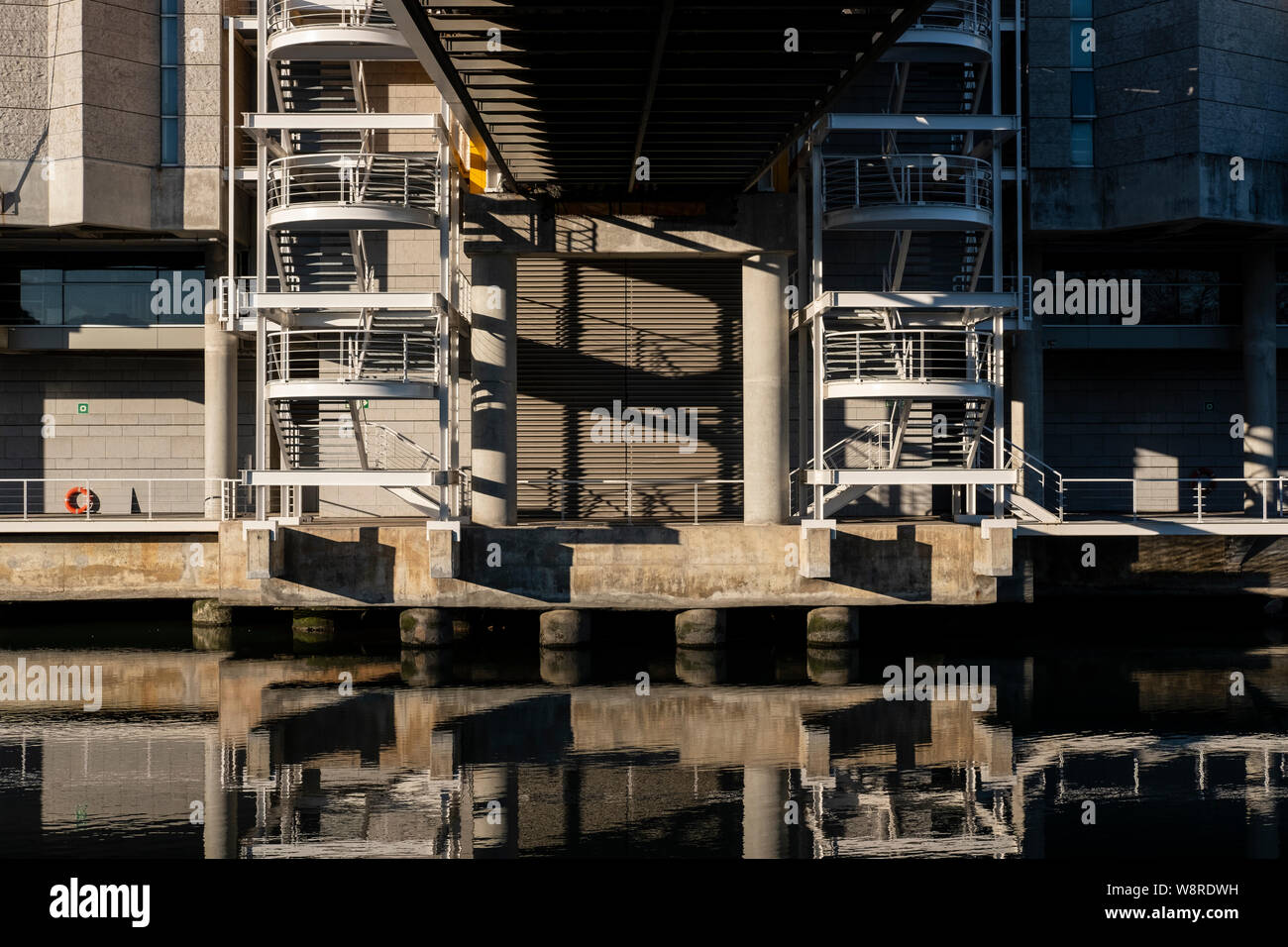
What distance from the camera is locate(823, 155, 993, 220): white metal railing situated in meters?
22.2

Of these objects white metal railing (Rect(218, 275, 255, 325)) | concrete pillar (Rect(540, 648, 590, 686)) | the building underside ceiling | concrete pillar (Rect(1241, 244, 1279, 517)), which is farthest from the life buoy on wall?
concrete pillar (Rect(1241, 244, 1279, 517))

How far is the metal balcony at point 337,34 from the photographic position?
21.7 m

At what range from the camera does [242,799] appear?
13.6 metres

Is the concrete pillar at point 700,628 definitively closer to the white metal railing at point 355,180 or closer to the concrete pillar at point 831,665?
the concrete pillar at point 831,665

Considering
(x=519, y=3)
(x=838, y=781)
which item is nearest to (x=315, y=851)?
(x=838, y=781)

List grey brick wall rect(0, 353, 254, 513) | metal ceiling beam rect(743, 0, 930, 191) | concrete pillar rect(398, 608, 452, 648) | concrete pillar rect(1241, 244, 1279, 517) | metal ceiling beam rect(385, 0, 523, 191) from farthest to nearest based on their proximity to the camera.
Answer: grey brick wall rect(0, 353, 254, 513) < concrete pillar rect(1241, 244, 1279, 517) < concrete pillar rect(398, 608, 452, 648) < metal ceiling beam rect(743, 0, 930, 191) < metal ceiling beam rect(385, 0, 523, 191)

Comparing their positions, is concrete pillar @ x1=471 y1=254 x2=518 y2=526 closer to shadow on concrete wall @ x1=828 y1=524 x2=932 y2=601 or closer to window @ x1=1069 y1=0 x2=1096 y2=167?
shadow on concrete wall @ x1=828 y1=524 x2=932 y2=601

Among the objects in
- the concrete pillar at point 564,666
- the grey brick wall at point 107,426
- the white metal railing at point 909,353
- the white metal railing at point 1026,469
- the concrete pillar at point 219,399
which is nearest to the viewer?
the concrete pillar at point 564,666

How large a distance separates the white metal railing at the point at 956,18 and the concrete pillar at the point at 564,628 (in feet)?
38.0

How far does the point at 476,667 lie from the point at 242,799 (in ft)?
25.2

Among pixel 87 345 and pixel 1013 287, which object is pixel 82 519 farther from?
pixel 1013 287

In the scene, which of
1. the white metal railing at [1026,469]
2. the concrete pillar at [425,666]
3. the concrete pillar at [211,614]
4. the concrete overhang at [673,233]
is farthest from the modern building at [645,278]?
the concrete pillar at [425,666]

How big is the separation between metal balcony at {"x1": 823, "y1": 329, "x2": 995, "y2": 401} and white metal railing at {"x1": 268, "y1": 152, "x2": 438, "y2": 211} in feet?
24.6

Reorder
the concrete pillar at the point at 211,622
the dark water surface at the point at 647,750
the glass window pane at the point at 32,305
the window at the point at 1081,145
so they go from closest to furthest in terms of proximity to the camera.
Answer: the dark water surface at the point at 647,750, the concrete pillar at the point at 211,622, the window at the point at 1081,145, the glass window pane at the point at 32,305
